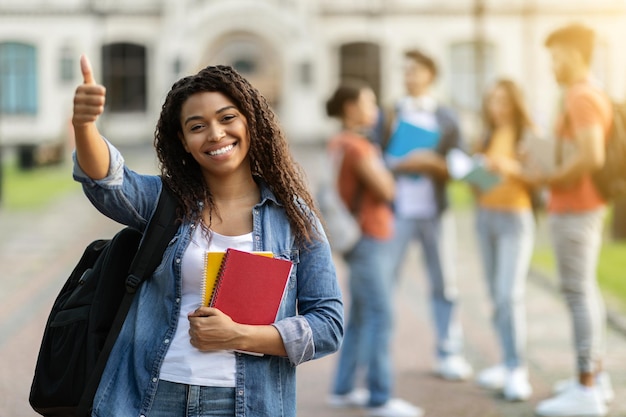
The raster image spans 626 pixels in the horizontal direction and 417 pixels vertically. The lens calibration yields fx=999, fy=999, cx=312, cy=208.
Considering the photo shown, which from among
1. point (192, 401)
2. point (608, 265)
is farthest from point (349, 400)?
point (608, 265)

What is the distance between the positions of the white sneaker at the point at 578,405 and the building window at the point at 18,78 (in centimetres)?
2752

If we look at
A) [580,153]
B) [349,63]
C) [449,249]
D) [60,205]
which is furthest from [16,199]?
[349,63]

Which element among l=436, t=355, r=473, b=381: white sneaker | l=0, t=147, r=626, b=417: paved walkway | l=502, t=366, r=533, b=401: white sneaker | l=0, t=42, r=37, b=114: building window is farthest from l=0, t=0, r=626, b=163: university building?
l=502, t=366, r=533, b=401: white sneaker

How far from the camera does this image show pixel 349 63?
37875 mm

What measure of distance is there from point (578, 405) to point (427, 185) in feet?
5.38

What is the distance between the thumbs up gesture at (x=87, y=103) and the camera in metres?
2.32

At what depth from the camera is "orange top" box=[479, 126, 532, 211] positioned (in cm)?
582

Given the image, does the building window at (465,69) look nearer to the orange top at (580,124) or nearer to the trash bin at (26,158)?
the trash bin at (26,158)

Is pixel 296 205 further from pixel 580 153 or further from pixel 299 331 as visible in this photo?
pixel 580 153

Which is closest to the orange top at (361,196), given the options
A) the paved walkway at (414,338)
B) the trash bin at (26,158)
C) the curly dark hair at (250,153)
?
the paved walkway at (414,338)

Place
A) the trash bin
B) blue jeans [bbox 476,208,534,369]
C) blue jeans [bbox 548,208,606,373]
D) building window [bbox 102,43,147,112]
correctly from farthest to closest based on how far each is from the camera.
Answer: building window [bbox 102,43,147,112]
the trash bin
blue jeans [bbox 476,208,534,369]
blue jeans [bbox 548,208,606,373]

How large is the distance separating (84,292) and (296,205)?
0.60m

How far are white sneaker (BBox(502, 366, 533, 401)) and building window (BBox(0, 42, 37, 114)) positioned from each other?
88.9 ft

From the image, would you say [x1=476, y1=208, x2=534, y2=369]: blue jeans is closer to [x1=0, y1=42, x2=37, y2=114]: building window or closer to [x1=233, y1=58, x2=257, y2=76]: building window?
[x1=0, y1=42, x2=37, y2=114]: building window
